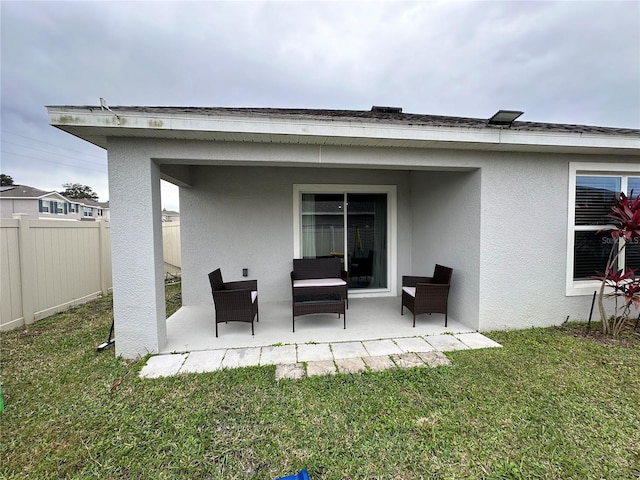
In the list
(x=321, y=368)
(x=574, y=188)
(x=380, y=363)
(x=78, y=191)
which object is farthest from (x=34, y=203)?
(x=574, y=188)

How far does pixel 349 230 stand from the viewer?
6.79 metres

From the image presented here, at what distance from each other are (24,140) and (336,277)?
3710 centimetres

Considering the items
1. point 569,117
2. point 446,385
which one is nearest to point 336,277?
point 446,385

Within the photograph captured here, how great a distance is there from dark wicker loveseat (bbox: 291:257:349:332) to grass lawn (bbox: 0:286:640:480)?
1.46 meters

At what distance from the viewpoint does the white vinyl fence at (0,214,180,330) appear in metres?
4.79

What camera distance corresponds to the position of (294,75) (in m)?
12.4

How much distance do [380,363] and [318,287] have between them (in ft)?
5.94

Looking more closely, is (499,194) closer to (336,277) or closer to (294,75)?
(336,277)

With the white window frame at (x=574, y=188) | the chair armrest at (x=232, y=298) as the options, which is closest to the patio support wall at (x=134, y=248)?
the chair armrest at (x=232, y=298)

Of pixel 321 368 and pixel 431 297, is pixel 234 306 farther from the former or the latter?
pixel 431 297

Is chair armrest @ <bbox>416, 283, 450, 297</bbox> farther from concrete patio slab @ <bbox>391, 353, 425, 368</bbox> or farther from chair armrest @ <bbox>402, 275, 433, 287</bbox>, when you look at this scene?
concrete patio slab @ <bbox>391, 353, 425, 368</bbox>

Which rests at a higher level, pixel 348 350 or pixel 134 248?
pixel 134 248

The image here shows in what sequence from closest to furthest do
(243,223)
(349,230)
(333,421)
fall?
1. (333,421)
2. (243,223)
3. (349,230)

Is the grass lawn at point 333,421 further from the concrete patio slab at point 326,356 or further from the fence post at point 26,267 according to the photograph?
the fence post at point 26,267
